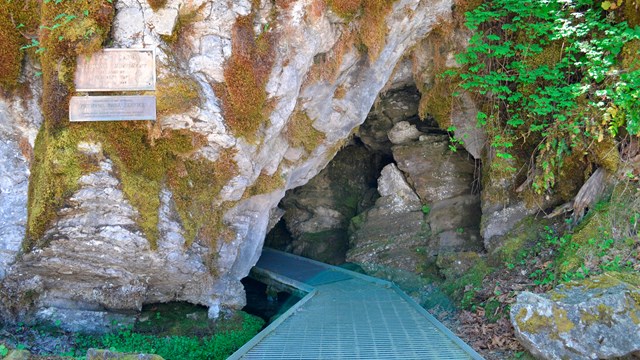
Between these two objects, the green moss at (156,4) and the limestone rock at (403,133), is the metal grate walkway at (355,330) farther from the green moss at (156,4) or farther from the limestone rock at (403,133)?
the green moss at (156,4)

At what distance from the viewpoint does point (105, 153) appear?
6.04 meters

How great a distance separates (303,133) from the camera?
27.1ft

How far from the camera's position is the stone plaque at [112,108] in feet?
19.0

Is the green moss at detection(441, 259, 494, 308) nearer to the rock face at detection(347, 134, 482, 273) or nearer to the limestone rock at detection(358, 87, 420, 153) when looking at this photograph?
the rock face at detection(347, 134, 482, 273)

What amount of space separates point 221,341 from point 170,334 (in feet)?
2.64

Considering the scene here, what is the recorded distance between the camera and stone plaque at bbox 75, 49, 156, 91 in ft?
19.1

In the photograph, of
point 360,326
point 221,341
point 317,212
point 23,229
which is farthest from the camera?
point 317,212

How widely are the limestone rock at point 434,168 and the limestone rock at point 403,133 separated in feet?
0.51

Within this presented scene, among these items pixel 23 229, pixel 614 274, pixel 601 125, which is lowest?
pixel 614 274

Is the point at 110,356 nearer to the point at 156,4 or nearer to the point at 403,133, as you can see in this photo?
the point at 156,4

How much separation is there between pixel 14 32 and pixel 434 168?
8.25m

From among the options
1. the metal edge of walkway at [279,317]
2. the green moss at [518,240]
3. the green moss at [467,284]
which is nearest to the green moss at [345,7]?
the metal edge of walkway at [279,317]

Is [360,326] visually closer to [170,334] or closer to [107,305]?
[170,334]

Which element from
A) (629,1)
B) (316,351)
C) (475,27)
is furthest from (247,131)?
(629,1)
